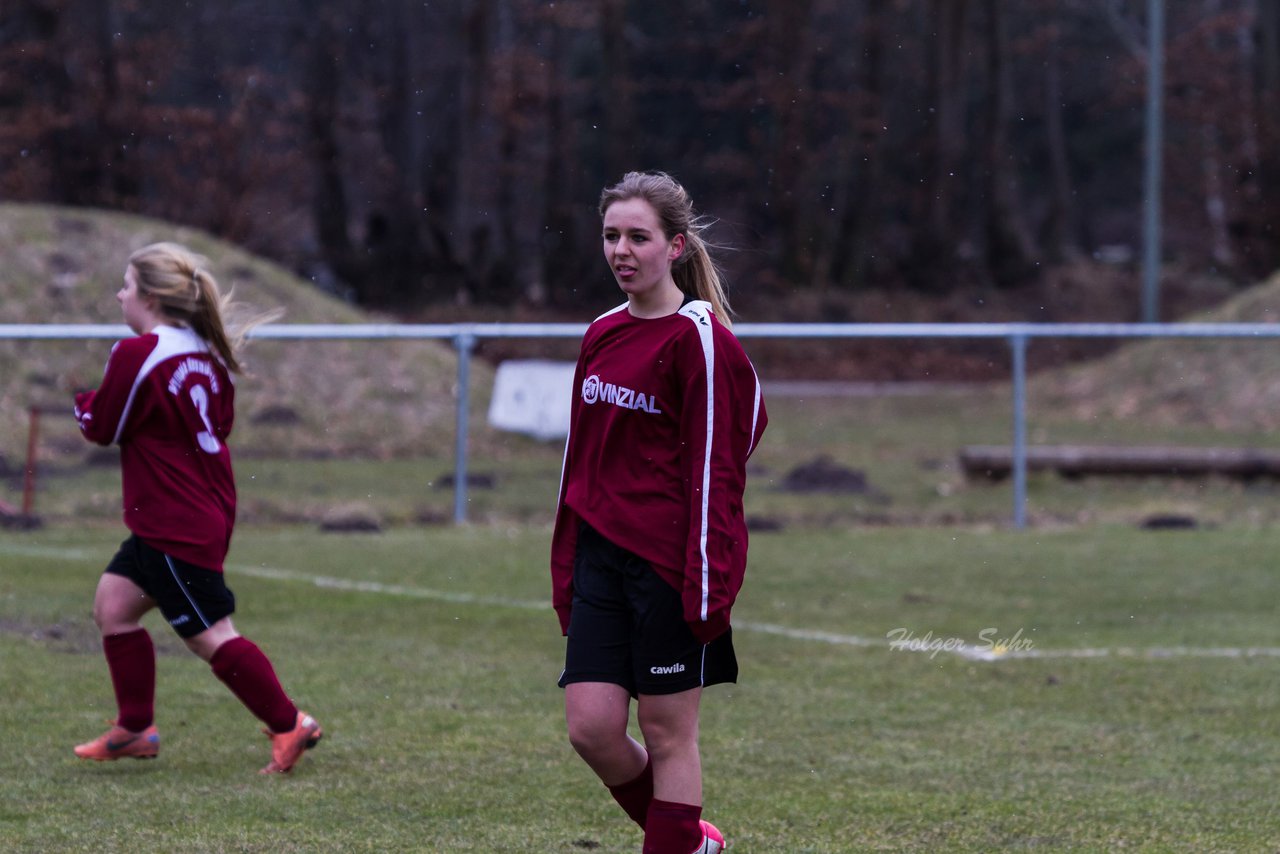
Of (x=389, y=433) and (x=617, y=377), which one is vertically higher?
(x=617, y=377)

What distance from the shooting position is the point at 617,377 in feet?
13.0

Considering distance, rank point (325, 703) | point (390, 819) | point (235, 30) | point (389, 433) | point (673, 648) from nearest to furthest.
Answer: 1. point (673, 648)
2. point (390, 819)
3. point (325, 703)
4. point (389, 433)
5. point (235, 30)

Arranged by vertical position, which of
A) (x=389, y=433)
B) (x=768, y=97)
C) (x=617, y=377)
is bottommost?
(x=389, y=433)

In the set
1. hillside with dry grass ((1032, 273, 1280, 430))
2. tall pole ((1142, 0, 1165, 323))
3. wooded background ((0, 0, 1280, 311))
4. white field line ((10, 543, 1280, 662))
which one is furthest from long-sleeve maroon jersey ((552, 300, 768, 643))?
wooded background ((0, 0, 1280, 311))

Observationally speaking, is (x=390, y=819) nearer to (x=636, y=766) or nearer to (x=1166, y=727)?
(x=636, y=766)

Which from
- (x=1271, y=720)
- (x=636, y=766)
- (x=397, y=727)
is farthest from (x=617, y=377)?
(x=1271, y=720)

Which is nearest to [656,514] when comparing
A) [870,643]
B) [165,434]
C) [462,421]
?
[165,434]

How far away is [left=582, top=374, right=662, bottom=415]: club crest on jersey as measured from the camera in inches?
154

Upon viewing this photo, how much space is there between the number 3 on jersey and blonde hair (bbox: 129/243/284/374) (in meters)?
0.15

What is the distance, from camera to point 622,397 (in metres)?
3.93

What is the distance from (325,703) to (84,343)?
488 inches

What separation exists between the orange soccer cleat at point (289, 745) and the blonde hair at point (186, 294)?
1.17 metres

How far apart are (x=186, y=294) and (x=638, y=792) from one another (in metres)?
2.39

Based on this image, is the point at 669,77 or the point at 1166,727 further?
the point at 669,77
